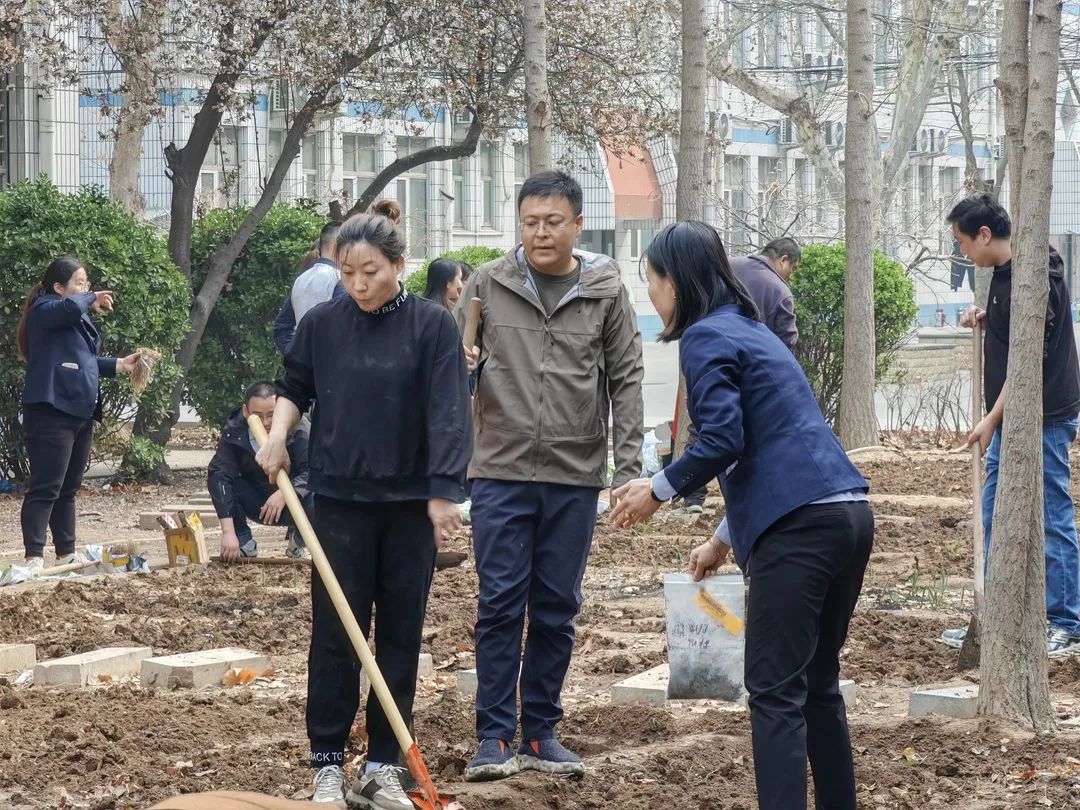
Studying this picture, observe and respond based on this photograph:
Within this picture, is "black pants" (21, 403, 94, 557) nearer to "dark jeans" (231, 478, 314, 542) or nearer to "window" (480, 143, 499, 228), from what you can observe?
"dark jeans" (231, 478, 314, 542)

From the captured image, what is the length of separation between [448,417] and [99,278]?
956 centimetres

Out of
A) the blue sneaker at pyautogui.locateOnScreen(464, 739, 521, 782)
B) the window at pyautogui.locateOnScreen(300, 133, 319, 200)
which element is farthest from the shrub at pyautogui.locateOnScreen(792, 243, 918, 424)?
the window at pyautogui.locateOnScreen(300, 133, 319, 200)

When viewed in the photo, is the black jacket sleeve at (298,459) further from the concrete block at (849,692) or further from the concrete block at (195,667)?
the concrete block at (849,692)

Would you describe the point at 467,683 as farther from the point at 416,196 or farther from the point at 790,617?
the point at 416,196

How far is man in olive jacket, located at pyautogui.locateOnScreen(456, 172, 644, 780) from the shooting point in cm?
517

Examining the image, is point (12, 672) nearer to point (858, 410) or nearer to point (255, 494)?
point (255, 494)

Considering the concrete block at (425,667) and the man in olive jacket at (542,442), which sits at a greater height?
the man in olive jacket at (542,442)

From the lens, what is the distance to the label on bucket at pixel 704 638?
17.8 feet

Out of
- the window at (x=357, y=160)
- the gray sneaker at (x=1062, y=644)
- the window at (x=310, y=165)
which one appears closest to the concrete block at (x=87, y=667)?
the gray sneaker at (x=1062, y=644)

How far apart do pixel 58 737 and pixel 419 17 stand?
40.9 ft

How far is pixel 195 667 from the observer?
6.43 m

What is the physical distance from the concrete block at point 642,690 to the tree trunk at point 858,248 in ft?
32.5

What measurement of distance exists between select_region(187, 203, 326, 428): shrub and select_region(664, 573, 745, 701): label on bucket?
10.4 meters

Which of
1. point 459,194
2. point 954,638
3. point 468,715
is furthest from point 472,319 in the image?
point 459,194
